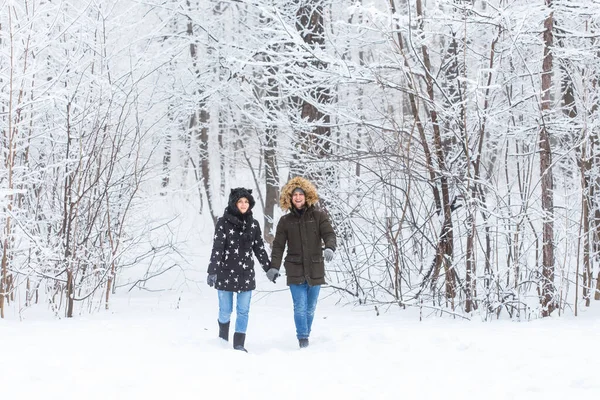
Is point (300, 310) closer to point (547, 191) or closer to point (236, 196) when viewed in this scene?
point (236, 196)

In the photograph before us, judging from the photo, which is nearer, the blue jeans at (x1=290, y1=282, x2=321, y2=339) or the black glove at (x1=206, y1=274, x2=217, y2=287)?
the black glove at (x1=206, y1=274, x2=217, y2=287)

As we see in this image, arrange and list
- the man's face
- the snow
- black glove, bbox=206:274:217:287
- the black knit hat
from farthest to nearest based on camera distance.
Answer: the man's face
the black knit hat
black glove, bbox=206:274:217:287
the snow

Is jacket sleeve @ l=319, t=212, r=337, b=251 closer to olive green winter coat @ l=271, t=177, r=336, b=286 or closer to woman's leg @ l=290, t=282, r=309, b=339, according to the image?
olive green winter coat @ l=271, t=177, r=336, b=286

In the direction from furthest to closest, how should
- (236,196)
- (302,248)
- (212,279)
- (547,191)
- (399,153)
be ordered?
(399,153) → (547,191) → (302,248) → (236,196) → (212,279)

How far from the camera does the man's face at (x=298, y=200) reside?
5.56 metres

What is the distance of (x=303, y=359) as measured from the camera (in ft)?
16.2

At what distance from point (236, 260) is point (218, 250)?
17cm

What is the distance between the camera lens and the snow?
3.95 m

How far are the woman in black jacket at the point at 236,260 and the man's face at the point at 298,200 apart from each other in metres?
0.37

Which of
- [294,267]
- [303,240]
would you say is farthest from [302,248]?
[294,267]

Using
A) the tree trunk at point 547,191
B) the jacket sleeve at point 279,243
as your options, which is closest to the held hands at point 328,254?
the jacket sleeve at point 279,243

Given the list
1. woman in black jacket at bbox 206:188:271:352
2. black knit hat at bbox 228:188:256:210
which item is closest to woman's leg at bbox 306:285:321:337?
woman in black jacket at bbox 206:188:271:352

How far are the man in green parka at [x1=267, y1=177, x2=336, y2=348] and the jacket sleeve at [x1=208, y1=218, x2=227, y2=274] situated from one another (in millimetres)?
420

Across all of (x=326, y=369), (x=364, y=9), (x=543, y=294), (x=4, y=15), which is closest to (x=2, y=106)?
(x=4, y=15)
